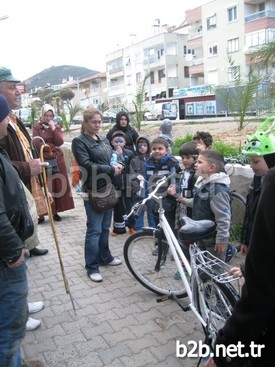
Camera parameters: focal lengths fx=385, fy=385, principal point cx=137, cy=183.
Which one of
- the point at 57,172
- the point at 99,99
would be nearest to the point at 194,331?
the point at 57,172

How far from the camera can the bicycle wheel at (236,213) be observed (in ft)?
17.2

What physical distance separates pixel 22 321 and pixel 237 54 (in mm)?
42017

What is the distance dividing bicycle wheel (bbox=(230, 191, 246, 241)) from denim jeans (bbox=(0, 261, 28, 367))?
11.7 ft

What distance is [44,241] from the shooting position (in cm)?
584

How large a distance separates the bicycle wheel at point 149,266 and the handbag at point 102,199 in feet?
1.51

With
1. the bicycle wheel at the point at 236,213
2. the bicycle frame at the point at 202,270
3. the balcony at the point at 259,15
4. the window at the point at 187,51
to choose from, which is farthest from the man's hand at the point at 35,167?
the window at the point at 187,51

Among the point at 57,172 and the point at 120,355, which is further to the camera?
the point at 57,172

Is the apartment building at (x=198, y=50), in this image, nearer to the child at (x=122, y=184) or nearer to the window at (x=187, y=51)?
the window at (x=187, y=51)

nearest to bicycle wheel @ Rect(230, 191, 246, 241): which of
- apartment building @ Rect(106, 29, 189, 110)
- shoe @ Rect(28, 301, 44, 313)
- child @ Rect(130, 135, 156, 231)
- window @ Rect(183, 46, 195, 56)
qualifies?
child @ Rect(130, 135, 156, 231)

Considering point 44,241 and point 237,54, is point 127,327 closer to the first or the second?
point 44,241

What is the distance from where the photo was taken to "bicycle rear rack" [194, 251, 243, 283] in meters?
2.50

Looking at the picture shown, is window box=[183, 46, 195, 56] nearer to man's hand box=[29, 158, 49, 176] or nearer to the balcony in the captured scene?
the balcony

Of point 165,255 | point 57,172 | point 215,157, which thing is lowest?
point 165,255

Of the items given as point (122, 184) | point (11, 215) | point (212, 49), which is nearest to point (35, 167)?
point (11, 215)
